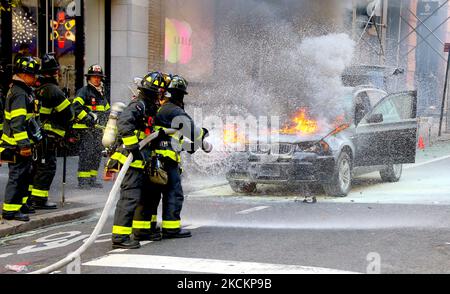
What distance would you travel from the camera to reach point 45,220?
7906 mm

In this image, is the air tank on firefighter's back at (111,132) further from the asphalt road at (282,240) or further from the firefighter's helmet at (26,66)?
the firefighter's helmet at (26,66)

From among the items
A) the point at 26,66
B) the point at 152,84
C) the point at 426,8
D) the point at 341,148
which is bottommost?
the point at 341,148

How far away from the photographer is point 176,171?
7.11m

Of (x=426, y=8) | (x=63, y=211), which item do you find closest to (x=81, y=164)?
(x=63, y=211)

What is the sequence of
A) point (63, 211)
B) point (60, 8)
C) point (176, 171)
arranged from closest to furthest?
point (176, 171), point (63, 211), point (60, 8)

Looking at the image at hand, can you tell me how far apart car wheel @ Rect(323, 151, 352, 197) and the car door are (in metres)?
0.32

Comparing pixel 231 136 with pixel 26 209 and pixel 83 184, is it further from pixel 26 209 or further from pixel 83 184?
pixel 26 209

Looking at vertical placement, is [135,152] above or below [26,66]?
below

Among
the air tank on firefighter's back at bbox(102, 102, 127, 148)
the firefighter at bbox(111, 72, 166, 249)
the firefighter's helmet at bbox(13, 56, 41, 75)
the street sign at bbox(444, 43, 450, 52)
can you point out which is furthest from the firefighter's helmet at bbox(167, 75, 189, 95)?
the street sign at bbox(444, 43, 450, 52)

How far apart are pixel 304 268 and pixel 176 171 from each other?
2133 millimetres

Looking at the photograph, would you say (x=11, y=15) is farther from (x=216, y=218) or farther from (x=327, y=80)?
(x=216, y=218)

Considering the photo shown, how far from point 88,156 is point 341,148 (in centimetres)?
385

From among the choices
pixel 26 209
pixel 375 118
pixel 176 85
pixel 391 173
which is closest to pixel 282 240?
pixel 176 85

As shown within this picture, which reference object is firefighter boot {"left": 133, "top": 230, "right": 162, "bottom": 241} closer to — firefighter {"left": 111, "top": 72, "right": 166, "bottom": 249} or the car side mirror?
firefighter {"left": 111, "top": 72, "right": 166, "bottom": 249}
